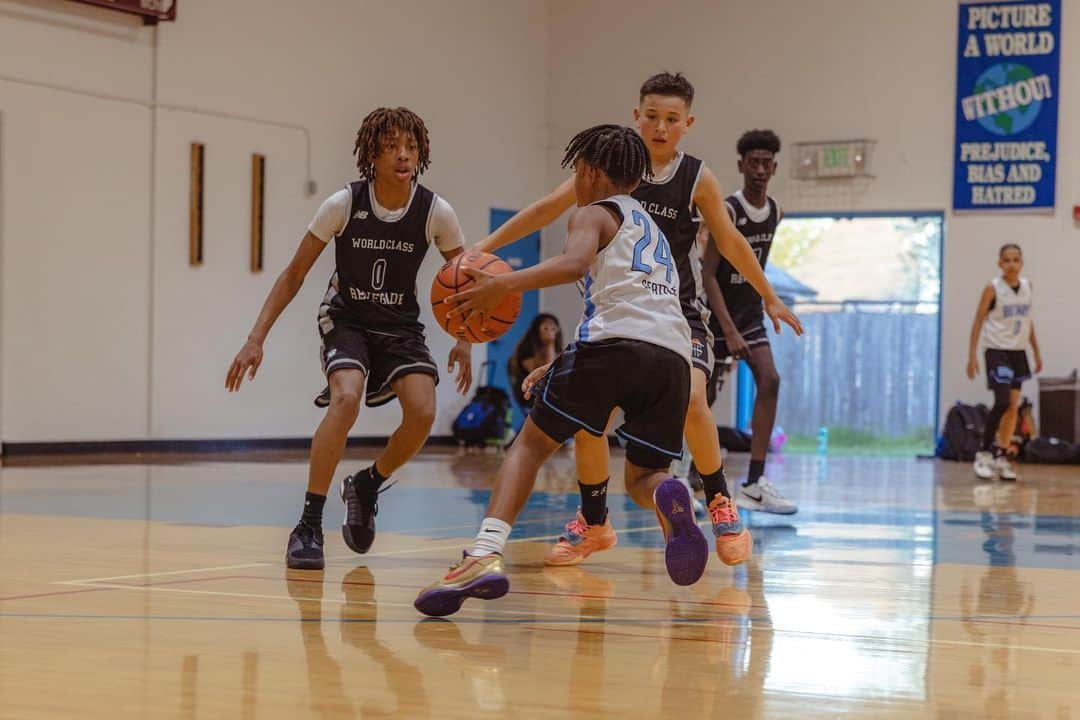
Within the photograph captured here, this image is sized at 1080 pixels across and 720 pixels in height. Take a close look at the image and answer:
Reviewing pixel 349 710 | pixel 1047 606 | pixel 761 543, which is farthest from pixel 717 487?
pixel 349 710

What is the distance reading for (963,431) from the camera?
46.8 ft

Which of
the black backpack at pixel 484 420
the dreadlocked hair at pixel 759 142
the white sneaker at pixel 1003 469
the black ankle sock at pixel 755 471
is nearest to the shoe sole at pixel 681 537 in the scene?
the black ankle sock at pixel 755 471

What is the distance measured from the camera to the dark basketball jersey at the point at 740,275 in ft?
23.5

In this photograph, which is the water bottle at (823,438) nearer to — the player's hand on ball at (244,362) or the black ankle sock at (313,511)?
the black ankle sock at (313,511)

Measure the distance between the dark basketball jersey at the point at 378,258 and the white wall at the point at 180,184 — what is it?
7405mm

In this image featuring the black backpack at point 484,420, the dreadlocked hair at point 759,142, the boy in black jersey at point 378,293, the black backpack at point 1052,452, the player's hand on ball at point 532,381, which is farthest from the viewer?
the black backpack at point 484,420

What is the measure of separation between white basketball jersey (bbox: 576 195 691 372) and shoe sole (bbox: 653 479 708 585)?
37 cm

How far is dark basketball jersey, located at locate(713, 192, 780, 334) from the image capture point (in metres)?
7.16

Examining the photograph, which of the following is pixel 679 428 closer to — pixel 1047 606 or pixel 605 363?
pixel 605 363

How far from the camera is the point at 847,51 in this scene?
15.5 metres

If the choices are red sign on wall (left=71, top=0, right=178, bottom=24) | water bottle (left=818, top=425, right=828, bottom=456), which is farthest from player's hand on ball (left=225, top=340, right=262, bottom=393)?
water bottle (left=818, top=425, right=828, bottom=456)

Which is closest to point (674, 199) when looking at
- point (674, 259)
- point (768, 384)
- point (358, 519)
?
point (674, 259)

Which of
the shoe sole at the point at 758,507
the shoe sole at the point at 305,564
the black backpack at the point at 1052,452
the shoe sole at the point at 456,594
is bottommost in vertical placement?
the black backpack at the point at 1052,452

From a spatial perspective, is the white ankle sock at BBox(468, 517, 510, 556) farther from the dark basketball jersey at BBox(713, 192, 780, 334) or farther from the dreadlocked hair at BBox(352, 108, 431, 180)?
the dark basketball jersey at BBox(713, 192, 780, 334)
